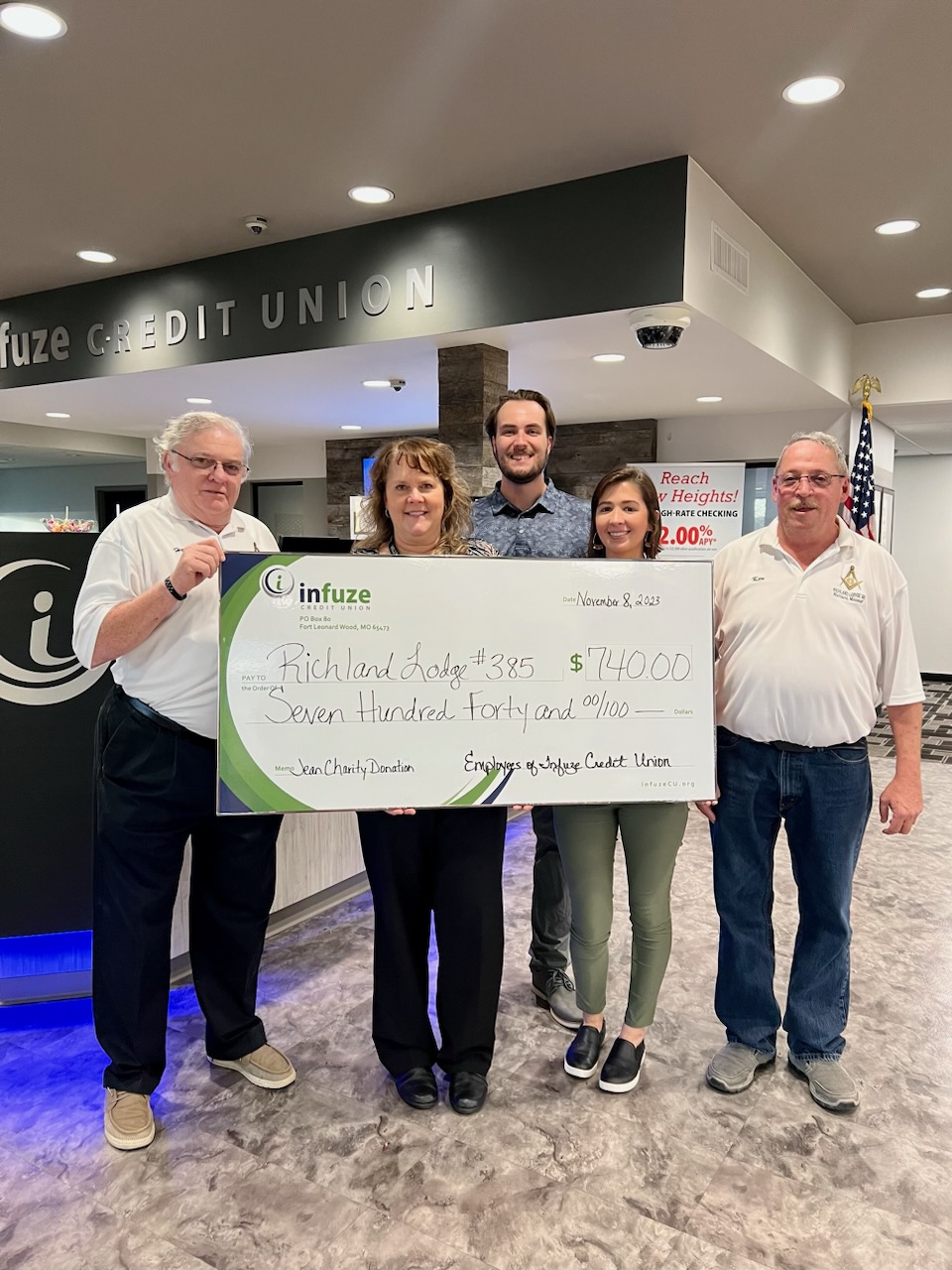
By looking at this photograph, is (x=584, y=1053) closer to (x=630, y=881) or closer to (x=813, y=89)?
(x=630, y=881)

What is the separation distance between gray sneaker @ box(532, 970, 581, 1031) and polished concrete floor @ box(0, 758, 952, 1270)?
1.6 inches

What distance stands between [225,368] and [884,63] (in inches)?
138

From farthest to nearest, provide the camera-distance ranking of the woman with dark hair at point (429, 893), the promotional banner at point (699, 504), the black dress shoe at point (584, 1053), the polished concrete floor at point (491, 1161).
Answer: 1. the promotional banner at point (699, 504)
2. the black dress shoe at point (584, 1053)
3. the woman with dark hair at point (429, 893)
4. the polished concrete floor at point (491, 1161)

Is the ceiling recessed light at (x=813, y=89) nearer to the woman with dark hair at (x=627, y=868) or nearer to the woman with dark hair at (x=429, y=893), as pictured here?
the woman with dark hair at (x=627, y=868)

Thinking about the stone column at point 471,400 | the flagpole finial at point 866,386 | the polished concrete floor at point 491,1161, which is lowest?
the polished concrete floor at point 491,1161

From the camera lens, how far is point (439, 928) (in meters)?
1.94

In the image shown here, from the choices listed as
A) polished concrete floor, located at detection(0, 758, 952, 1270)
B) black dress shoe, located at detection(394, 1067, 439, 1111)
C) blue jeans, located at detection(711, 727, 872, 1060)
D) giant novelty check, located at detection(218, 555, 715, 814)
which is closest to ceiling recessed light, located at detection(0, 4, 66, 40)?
giant novelty check, located at detection(218, 555, 715, 814)

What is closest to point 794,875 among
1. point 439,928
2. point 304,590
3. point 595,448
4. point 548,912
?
point 548,912

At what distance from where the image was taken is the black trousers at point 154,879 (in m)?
1.82

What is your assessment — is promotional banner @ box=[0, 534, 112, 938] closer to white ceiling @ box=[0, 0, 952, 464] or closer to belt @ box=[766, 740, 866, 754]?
white ceiling @ box=[0, 0, 952, 464]

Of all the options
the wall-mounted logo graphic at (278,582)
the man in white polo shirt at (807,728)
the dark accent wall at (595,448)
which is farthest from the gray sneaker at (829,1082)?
the dark accent wall at (595,448)

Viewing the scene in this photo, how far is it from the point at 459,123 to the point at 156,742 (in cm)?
242

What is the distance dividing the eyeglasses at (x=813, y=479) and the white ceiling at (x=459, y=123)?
1426 millimetres

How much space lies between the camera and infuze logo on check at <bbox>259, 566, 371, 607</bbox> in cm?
176
